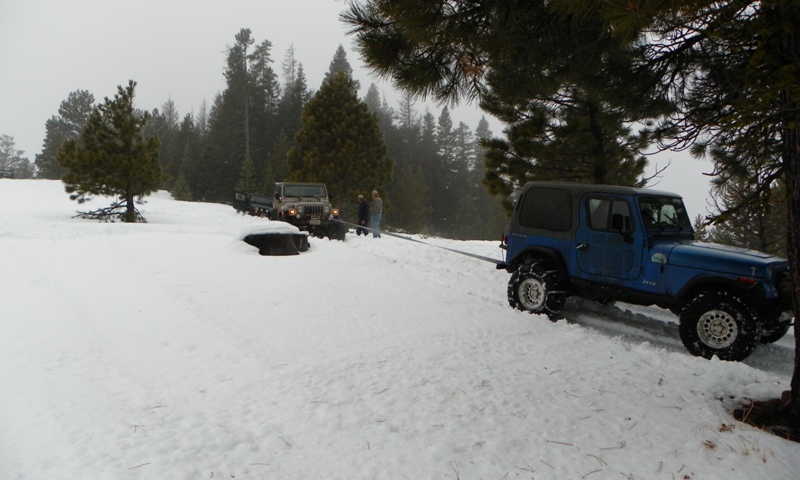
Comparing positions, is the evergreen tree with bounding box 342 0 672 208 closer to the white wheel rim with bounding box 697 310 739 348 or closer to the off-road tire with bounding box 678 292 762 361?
the off-road tire with bounding box 678 292 762 361

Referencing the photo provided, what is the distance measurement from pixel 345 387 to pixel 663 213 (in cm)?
506

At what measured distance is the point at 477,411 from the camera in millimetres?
4012

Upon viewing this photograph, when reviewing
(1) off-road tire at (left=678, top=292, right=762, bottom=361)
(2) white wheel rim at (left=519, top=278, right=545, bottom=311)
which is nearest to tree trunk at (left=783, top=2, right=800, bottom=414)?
(1) off-road tire at (left=678, top=292, right=762, bottom=361)

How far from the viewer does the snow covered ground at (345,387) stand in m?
3.29

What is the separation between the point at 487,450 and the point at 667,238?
4486 millimetres

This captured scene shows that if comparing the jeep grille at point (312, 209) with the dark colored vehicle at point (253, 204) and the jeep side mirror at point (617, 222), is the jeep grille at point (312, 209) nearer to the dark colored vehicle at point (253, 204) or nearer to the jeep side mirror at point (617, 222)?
the dark colored vehicle at point (253, 204)

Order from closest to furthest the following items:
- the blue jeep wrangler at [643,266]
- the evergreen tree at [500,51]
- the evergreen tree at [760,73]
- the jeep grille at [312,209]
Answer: the evergreen tree at [760,73] → the evergreen tree at [500,51] → the blue jeep wrangler at [643,266] → the jeep grille at [312,209]

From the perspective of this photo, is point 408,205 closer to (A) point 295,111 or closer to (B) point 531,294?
(A) point 295,111

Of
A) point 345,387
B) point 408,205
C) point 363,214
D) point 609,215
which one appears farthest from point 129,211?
point 408,205

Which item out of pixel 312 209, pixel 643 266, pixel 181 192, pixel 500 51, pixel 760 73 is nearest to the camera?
pixel 760 73

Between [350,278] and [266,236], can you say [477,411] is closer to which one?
[350,278]

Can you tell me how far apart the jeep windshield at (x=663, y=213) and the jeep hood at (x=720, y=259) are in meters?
0.40

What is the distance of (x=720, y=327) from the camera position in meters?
5.54

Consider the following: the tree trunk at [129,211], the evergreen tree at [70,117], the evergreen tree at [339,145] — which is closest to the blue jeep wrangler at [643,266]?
the tree trunk at [129,211]
